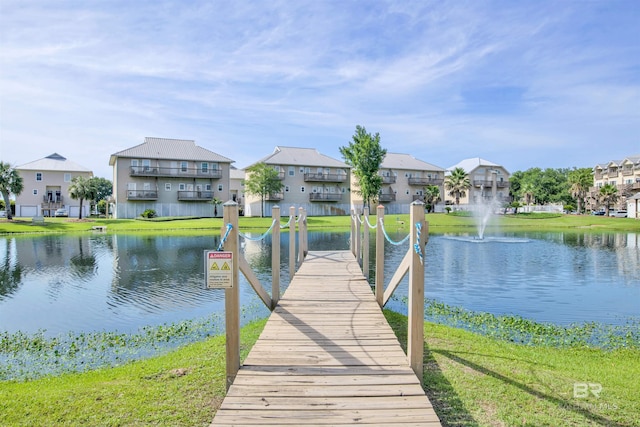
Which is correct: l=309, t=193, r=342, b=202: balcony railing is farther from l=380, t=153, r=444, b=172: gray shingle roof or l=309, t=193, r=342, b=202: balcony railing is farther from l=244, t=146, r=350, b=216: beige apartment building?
l=380, t=153, r=444, b=172: gray shingle roof

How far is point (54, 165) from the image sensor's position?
56000 millimetres

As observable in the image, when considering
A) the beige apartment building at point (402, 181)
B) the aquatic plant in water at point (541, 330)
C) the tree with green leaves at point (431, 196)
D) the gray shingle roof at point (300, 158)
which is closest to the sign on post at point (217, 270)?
the aquatic plant in water at point (541, 330)

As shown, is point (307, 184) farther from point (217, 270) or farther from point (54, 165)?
point (217, 270)

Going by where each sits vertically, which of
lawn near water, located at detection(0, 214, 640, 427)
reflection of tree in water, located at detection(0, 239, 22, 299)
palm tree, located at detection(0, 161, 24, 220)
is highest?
palm tree, located at detection(0, 161, 24, 220)

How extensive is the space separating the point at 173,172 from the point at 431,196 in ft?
122

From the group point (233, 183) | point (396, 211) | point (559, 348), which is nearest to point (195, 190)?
point (233, 183)

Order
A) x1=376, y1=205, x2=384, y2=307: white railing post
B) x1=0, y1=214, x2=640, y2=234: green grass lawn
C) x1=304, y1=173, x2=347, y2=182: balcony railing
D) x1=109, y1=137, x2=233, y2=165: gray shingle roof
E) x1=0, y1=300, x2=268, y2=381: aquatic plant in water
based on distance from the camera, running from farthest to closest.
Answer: x1=304, y1=173, x2=347, y2=182: balcony railing
x1=109, y1=137, x2=233, y2=165: gray shingle roof
x1=0, y1=214, x2=640, y2=234: green grass lawn
x1=376, y1=205, x2=384, y2=307: white railing post
x1=0, y1=300, x2=268, y2=381: aquatic plant in water

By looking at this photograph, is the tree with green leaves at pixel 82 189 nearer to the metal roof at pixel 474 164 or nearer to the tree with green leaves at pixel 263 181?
the tree with green leaves at pixel 263 181

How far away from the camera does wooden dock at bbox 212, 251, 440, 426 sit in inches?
139

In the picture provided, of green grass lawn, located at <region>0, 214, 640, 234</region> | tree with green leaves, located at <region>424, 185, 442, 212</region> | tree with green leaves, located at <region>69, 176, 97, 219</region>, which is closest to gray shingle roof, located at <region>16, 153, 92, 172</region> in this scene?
tree with green leaves, located at <region>69, 176, 97, 219</region>

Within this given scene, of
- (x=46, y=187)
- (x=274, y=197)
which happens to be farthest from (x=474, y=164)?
(x=46, y=187)

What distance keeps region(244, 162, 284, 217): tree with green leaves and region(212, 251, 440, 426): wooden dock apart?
148 ft

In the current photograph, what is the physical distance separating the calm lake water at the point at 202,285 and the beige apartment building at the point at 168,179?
2668 cm

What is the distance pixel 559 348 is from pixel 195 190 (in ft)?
162
